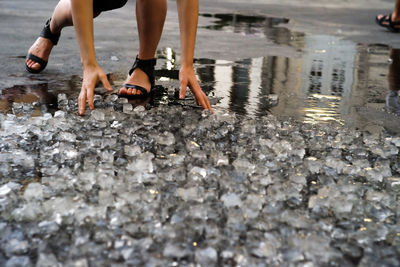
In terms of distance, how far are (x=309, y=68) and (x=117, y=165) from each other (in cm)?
191

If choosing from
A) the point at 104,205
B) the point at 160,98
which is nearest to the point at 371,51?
the point at 160,98

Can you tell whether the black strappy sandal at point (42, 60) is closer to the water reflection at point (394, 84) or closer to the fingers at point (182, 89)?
the fingers at point (182, 89)

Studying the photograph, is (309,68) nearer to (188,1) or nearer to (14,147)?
(188,1)

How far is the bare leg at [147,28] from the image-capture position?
88.8 inches

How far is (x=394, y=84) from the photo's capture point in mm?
2605

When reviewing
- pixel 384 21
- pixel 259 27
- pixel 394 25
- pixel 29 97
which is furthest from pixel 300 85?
pixel 384 21

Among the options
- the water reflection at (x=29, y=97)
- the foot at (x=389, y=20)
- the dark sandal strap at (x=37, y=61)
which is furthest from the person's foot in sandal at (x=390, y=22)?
the water reflection at (x=29, y=97)

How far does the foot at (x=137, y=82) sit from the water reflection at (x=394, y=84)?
116 centimetres

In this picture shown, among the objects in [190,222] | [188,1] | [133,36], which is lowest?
[190,222]

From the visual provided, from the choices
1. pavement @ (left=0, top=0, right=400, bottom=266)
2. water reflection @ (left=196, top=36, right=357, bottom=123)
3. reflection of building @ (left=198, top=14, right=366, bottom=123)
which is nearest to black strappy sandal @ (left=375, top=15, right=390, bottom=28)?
reflection of building @ (left=198, top=14, right=366, bottom=123)

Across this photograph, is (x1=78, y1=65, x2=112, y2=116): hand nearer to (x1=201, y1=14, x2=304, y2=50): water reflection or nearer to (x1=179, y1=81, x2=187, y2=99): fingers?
(x1=179, y1=81, x2=187, y2=99): fingers

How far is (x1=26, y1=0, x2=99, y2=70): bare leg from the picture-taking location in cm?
241

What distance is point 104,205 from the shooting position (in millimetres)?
1098

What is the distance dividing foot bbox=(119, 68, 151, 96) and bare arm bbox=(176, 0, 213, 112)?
39 cm
